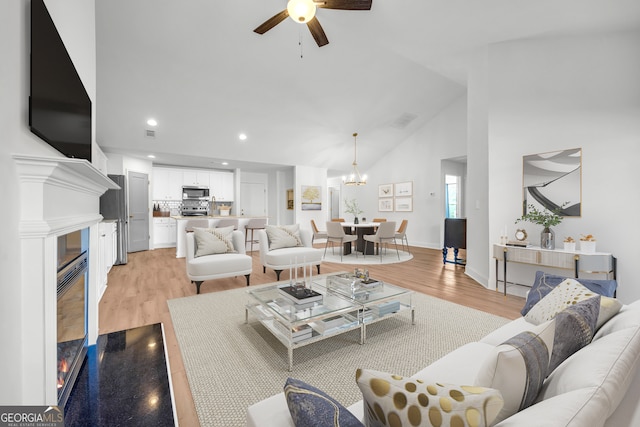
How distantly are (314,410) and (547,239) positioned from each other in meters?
3.81

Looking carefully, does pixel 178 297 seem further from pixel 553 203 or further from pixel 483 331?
pixel 553 203

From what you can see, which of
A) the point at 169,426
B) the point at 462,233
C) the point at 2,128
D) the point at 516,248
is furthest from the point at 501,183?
the point at 2,128

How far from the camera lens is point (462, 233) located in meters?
5.26

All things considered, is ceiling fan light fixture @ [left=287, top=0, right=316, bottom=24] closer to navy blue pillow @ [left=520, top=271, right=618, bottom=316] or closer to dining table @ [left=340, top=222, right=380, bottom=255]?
navy blue pillow @ [left=520, top=271, right=618, bottom=316]

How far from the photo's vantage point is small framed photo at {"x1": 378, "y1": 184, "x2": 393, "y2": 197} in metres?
8.69

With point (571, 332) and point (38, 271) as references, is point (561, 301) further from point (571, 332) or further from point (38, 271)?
point (38, 271)

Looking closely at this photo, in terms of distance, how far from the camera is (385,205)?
29.0ft

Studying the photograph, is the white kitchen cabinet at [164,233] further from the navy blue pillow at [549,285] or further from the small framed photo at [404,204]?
the navy blue pillow at [549,285]

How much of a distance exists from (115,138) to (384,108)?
5726 millimetres

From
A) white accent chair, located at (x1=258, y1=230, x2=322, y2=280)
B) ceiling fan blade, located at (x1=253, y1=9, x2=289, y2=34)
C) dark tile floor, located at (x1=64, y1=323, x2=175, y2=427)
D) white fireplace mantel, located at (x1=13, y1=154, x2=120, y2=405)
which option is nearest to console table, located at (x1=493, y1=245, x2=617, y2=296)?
white accent chair, located at (x1=258, y1=230, x2=322, y2=280)

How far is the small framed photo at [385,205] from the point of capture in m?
8.69

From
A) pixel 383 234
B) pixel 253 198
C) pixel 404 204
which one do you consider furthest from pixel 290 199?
pixel 383 234

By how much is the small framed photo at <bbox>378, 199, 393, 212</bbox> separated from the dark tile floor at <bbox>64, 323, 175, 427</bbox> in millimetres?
7275

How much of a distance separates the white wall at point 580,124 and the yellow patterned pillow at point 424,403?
3823 mm
